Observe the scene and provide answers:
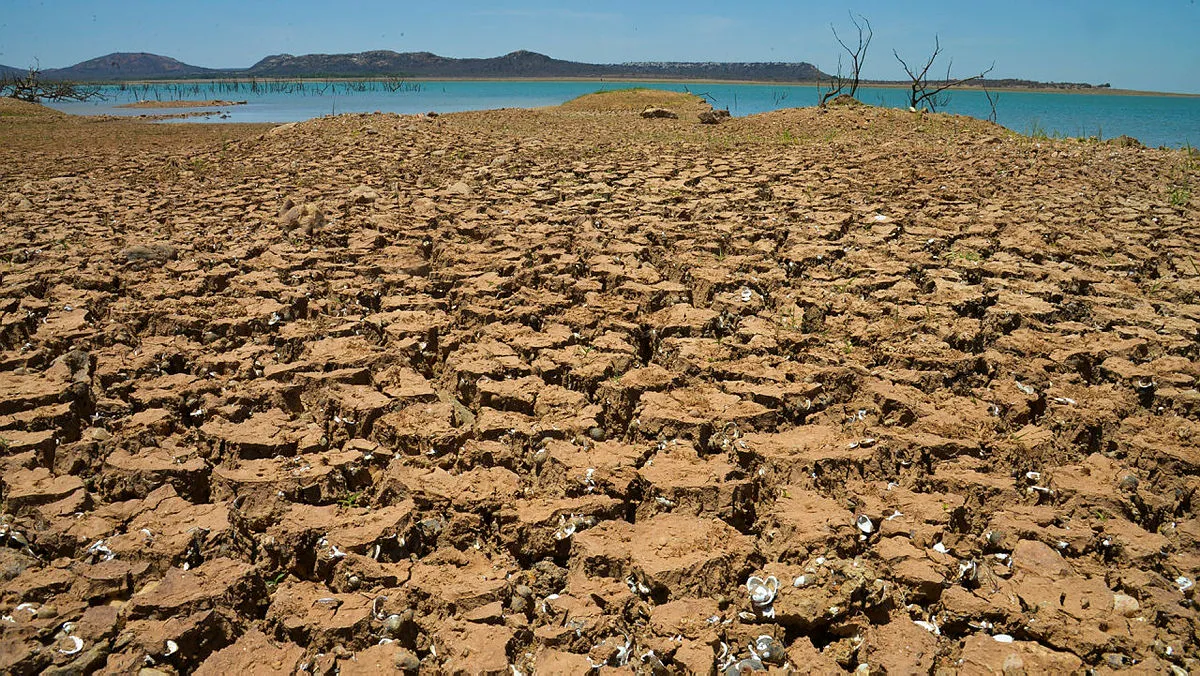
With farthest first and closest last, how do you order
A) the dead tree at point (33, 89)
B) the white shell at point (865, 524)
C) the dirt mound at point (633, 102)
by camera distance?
the dead tree at point (33, 89) < the dirt mound at point (633, 102) < the white shell at point (865, 524)

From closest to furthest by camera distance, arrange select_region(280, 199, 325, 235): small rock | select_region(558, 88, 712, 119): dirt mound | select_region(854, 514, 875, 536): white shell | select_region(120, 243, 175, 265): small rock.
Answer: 1. select_region(854, 514, 875, 536): white shell
2. select_region(120, 243, 175, 265): small rock
3. select_region(280, 199, 325, 235): small rock
4. select_region(558, 88, 712, 119): dirt mound

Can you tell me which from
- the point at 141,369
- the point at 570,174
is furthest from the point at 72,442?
the point at 570,174

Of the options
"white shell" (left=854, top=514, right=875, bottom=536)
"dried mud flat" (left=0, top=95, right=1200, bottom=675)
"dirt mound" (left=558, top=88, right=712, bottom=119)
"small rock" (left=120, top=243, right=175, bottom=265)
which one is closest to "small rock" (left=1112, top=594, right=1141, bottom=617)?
"dried mud flat" (left=0, top=95, right=1200, bottom=675)

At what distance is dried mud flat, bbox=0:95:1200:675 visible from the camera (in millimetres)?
1632

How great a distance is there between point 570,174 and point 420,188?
4.18 feet

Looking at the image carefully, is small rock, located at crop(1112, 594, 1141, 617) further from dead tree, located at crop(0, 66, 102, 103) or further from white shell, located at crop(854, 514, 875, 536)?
dead tree, located at crop(0, 66, 102, 103)

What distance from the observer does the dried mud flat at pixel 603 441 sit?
163cm

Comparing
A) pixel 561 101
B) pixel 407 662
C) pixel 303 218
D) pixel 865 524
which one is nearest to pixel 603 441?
A: pixel 865 524

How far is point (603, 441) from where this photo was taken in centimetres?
239

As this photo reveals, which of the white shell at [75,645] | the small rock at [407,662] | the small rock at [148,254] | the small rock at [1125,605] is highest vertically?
the small rock at [148,254]

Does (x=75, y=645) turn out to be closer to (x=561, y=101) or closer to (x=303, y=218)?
(x=303, y=218)

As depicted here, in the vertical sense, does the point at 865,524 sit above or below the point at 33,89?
below

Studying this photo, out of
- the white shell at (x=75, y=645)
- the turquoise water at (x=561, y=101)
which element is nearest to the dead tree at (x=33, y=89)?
the turquoise water at (x=561, y=101)

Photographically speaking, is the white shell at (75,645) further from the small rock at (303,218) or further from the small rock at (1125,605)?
the small rock at (303,218)
